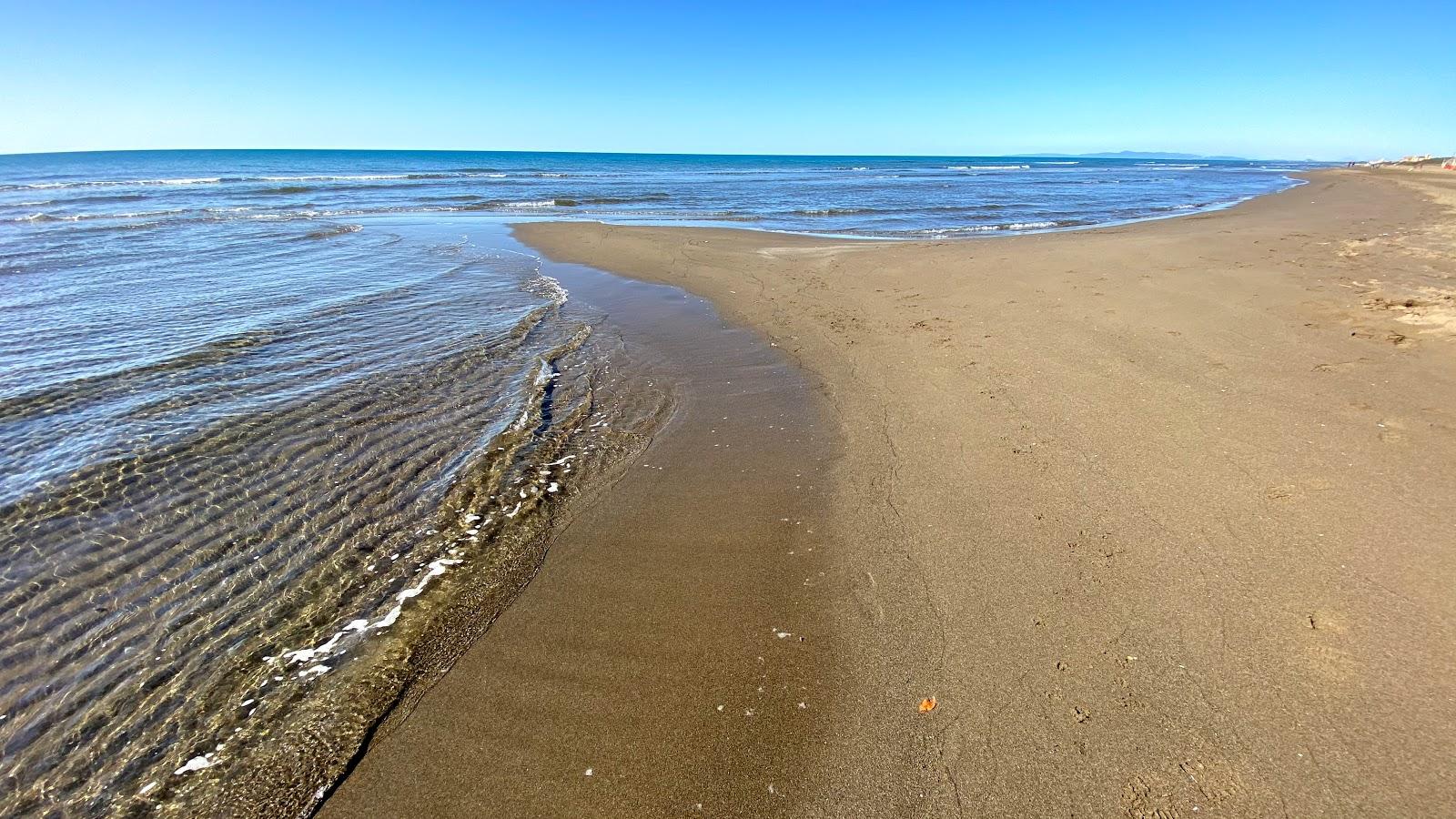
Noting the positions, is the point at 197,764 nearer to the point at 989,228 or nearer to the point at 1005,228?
the point at 989,228

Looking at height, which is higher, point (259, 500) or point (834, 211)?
point (834, 211)

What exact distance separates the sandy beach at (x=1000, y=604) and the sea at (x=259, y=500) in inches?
17.7

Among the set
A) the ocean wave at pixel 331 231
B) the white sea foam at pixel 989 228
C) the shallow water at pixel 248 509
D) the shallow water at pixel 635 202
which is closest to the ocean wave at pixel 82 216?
the shallow water at pixel 635 202

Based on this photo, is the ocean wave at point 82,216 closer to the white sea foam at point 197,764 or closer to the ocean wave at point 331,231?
the ocean wave at point 331,231

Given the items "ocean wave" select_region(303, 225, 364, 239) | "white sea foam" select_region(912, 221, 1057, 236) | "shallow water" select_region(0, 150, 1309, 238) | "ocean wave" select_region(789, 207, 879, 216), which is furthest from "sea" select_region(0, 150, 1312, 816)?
"ocean wave" select_region(789, 207, 879, 216)

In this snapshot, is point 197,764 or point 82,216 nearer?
point 197,764

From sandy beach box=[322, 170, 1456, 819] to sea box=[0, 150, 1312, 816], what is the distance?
1.48ft

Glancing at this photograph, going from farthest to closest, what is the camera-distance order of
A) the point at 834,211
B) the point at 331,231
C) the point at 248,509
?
the point at 834,211 < the point at 331,231 < the point at 248,509

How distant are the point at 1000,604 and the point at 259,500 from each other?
5249mm

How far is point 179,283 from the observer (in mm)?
11820

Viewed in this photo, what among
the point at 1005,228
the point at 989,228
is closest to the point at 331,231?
the point at 989,228

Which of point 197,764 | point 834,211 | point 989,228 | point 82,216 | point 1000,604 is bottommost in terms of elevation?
point 197,764

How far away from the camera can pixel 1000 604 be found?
342 cm

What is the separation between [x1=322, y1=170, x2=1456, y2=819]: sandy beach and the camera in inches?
97.9
